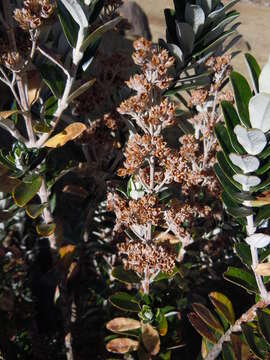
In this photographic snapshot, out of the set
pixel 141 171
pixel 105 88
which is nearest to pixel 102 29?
pixel 141 171

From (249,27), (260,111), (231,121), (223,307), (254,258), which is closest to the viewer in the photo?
(260,111)

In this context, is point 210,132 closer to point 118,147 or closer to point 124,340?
point 118,147

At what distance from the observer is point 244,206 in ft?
3.46

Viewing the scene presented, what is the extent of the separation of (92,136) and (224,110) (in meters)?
0.50

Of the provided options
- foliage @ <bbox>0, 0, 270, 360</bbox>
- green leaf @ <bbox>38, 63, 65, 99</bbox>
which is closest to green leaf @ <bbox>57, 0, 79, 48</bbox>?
foliage @ <bbox>0, 0, 270, 360</bbox>

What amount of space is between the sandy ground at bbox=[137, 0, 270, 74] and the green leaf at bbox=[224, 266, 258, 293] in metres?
3.81

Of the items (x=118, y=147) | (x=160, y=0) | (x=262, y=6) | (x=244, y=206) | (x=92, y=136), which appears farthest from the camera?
(x=160, y=0)

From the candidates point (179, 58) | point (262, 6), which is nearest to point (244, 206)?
point (179, 58)

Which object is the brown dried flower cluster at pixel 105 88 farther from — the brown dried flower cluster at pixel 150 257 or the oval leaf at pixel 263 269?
the oval leaf at pixel 263 269

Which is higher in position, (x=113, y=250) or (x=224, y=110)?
(x=224, y=110)

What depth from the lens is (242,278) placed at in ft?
3.80

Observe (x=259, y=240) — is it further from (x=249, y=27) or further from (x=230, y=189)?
(x=249, y=27)

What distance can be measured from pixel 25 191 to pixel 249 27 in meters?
4.76

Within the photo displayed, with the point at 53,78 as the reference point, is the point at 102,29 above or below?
above
